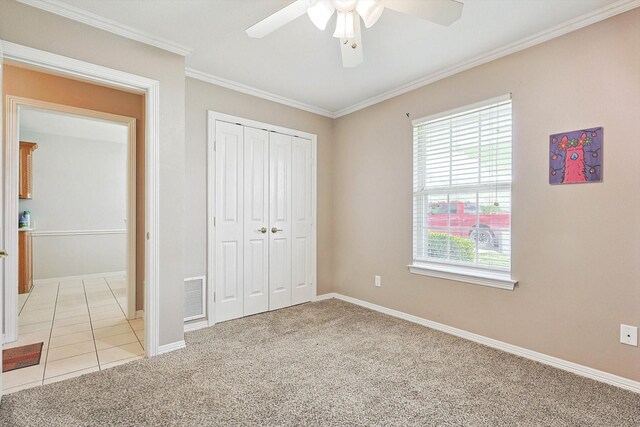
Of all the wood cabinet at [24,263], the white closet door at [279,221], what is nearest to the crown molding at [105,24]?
Answer: the white closet door at [279,221]

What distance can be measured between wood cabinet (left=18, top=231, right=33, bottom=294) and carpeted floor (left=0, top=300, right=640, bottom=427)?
346 centimetres

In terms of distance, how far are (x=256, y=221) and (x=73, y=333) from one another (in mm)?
2027

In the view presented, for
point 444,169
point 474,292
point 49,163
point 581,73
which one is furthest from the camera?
point 49,163

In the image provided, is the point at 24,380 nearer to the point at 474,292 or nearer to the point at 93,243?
the point at 474,292

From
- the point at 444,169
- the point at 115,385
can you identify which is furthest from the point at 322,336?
the point at 444,169

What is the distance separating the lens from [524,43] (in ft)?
8.03

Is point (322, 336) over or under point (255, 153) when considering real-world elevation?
under

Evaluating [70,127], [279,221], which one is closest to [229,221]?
[279,221]

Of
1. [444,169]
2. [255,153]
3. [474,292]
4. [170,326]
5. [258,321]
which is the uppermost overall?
[255,153]

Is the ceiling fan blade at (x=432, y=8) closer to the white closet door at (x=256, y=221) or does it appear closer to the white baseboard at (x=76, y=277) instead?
the white closet door at (x=256, y=221)

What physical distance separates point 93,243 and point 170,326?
4288 millimetres

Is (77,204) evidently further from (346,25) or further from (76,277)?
(346,25)

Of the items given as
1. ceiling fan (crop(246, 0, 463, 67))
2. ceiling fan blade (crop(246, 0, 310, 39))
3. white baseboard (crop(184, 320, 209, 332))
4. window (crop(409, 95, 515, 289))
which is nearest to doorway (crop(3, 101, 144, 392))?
white baseboard (crop(184, 320, 209, 332))

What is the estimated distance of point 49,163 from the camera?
5.32 metres
